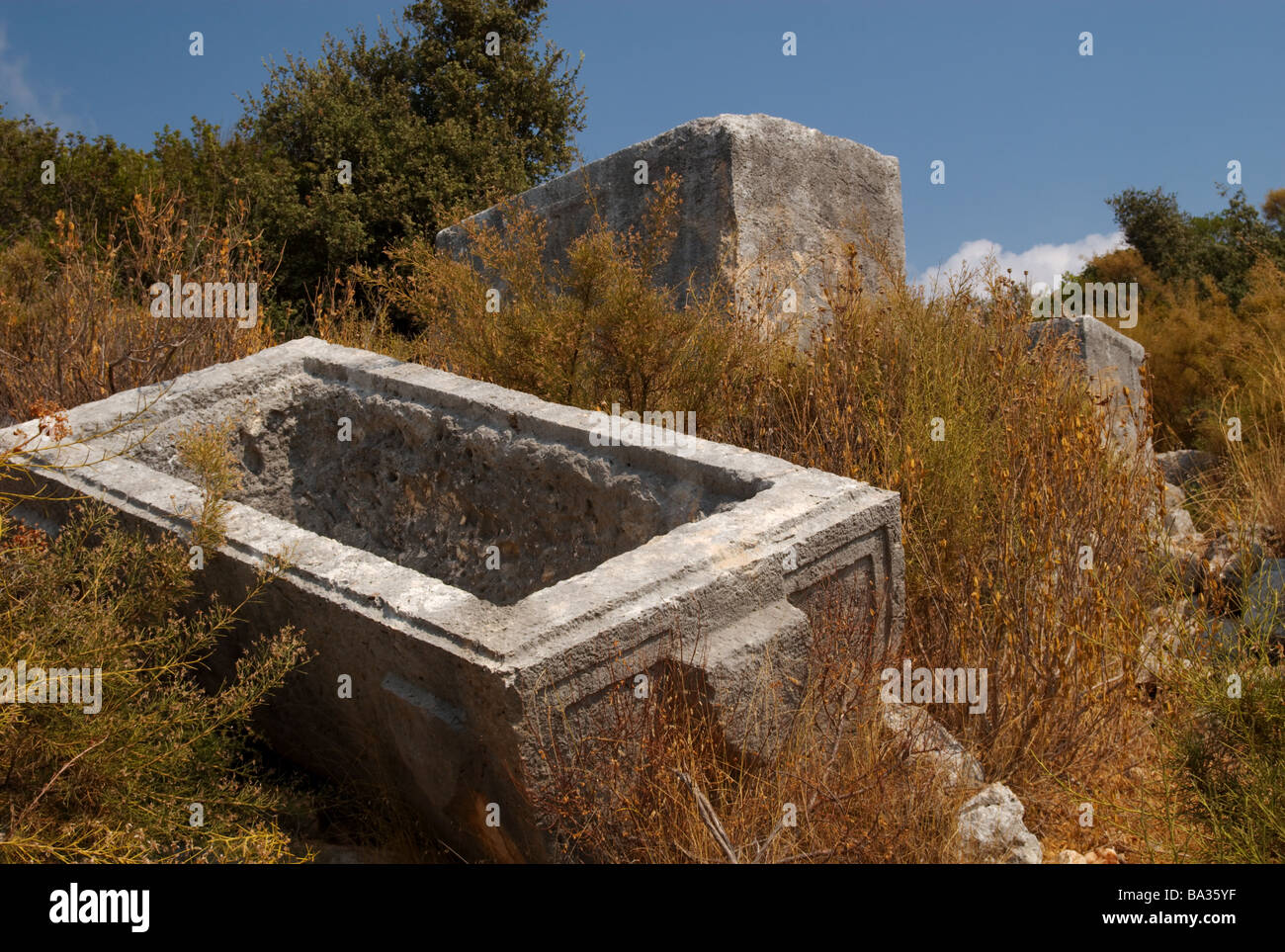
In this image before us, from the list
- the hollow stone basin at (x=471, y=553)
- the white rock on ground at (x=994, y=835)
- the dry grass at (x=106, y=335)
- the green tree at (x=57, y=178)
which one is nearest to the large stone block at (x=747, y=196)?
the dry grass at (x=106, y=335)

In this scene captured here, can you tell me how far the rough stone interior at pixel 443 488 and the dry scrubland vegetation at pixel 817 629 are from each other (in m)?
0.81

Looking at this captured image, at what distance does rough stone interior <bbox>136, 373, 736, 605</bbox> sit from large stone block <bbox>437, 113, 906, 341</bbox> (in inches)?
85.8

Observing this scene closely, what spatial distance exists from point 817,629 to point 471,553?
1615mm

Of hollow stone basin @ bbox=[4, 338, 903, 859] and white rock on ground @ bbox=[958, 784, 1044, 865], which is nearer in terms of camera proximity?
hollow stone basin @ bbox=[4, 338, 903, 859]

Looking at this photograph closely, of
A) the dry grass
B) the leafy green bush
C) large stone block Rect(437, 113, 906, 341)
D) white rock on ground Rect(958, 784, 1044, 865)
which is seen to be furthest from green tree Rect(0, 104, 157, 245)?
white rock on ground Rect(958, 784, 1044, 865)

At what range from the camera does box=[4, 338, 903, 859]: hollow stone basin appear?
296 centimetres

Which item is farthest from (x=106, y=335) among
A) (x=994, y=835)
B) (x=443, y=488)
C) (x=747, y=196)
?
(x=994, y=835)

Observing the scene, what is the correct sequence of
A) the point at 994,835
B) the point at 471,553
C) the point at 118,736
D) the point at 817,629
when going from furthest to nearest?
the point at 471,553, the point at 817,629, the point at 994,835, the point at 118,736

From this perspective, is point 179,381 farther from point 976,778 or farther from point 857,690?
point 976,778

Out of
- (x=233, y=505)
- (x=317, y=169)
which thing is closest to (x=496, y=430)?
(x=233, y=505)

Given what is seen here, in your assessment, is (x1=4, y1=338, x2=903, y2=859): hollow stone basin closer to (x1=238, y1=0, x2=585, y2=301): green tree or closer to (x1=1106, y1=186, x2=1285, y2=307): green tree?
(x1=238, y1=0, x2=585, y2=301): green tree

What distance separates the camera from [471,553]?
4543 mm

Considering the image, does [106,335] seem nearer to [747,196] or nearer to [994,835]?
[747,196]

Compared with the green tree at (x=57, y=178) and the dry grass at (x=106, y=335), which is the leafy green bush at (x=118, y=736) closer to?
the dry grass at (x=106, y=335)
